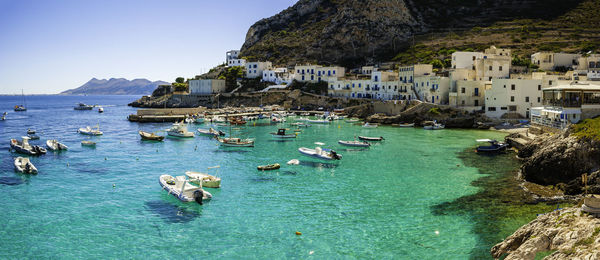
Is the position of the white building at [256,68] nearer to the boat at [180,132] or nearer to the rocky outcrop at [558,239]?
the boat at [180,132]

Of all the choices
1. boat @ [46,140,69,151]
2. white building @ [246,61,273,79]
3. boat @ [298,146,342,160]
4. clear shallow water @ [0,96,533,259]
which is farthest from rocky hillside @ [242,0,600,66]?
boat @ [46,140,69,151]

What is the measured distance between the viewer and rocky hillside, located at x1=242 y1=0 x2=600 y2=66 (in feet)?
387

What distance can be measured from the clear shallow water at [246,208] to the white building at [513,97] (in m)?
27.6

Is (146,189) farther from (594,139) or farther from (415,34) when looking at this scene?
(415,34)

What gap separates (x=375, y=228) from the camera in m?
22.9

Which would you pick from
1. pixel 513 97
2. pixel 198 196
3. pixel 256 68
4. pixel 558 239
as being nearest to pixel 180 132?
pixel 198 196

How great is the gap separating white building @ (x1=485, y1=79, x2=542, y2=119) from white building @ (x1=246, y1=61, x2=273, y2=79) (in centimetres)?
7291

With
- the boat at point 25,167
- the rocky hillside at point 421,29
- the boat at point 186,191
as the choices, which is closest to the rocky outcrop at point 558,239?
the boat at point 186,191

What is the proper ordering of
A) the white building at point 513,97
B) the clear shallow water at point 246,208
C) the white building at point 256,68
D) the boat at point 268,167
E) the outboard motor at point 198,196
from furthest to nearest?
the white building at point 256,68 < the white building at point 513,97 < the boat at point 268,167 < the outboard motor at point 198,196 < the clear shallow water at point 246,208

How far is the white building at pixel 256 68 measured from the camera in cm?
12669

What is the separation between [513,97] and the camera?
68750mm

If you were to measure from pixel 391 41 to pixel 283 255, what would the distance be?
12546 centimetres

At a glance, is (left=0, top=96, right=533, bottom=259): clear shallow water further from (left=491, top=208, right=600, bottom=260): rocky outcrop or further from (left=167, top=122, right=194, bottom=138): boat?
(left=167, top=122, right=194, bottom=138): boat

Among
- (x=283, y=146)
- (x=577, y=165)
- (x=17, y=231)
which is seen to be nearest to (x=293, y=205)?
(x=17, y=231)
